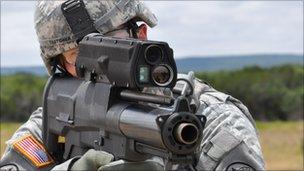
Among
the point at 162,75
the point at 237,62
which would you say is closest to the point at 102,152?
the point at 162,75

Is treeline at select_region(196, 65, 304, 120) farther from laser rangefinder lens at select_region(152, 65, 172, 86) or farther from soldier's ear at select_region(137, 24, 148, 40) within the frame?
laser rangefinder lens at select_region(152, 65, 172, 86)

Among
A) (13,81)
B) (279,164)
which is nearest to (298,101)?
(279,164)

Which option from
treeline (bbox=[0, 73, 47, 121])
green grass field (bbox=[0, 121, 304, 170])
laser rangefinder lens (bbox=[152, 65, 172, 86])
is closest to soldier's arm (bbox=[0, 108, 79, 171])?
laser rangefinder lens (bbox=[152, 65, 172, 86])

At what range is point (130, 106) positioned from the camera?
4.23 meters

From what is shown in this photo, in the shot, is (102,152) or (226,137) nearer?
(102,152)

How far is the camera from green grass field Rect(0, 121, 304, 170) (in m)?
41.6

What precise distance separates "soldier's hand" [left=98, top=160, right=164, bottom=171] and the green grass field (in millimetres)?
33433

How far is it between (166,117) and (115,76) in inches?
21.3

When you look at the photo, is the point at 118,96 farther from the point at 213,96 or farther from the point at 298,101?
the point at 298,101

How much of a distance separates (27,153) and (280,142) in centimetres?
4568

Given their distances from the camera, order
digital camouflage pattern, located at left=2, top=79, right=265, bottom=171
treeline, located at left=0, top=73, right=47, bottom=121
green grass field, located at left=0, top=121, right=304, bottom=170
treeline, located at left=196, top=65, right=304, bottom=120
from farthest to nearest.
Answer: treeline, located at left=196, top=65, right=304, bottom=120 → treeline, located at left=0, top=73, right=47, bottom=121 → green grass field, located at left=0, top=121, right=304, bottom=170 → digital camouflage pattern, located at left=2, top=79, right=265, bottom=171

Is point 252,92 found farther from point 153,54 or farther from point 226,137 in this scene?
point 153,54

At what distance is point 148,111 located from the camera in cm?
406

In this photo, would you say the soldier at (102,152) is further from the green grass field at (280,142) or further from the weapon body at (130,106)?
the green grass field at (280,142)
